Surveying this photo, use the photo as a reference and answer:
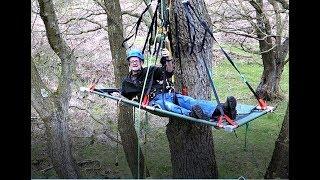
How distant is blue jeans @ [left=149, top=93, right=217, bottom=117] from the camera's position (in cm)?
362

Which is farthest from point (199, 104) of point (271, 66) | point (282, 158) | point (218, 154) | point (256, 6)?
point (271, 66)

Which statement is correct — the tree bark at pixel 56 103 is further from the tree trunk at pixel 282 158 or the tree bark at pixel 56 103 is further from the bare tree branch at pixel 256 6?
the bare tree branch at pixel 256 6

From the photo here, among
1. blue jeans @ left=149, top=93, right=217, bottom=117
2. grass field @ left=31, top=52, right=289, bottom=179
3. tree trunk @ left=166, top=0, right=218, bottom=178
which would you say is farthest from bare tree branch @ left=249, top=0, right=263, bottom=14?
blue jeans @ left=149, top=93, right=217, bottom=117

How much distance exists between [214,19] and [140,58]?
4.81 metres

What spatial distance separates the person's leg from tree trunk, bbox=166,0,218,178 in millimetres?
411

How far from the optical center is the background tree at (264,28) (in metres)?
8.23

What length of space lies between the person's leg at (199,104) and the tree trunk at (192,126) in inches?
16.2

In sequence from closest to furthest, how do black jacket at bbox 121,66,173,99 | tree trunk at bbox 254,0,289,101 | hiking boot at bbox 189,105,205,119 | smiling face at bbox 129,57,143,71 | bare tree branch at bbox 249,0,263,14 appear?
hiking boot at bbox 189,105,205,119 → black jacket at bbox 121,66,173,99 → smiling face at bbox 129,57,143,71 → bare tree branch at bbox 249,0,263,14 → tree trunk at bbox 254,0,289,101

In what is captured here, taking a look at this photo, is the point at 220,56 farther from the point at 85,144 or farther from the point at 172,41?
the point at 172,41

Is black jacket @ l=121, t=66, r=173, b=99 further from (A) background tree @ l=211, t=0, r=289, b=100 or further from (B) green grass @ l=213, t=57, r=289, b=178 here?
(A) background tree @ l=211, t=0, r=289, b=100

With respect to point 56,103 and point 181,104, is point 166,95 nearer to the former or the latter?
point 181,104

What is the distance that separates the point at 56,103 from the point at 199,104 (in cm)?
206

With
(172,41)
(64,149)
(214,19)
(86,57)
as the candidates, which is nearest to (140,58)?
(172,41)

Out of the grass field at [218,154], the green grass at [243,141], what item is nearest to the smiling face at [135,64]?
the green grass at [243,141]
